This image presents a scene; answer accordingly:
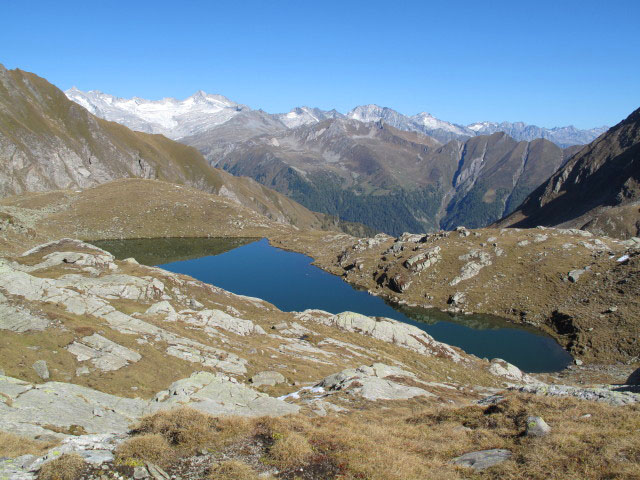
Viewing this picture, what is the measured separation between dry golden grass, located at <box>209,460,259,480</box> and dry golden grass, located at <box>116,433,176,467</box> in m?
2.08

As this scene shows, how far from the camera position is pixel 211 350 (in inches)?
1366

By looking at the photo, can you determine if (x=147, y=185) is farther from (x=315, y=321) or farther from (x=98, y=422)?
(x=98, y=422)

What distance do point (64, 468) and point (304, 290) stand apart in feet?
289

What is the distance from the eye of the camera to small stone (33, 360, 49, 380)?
23250mm

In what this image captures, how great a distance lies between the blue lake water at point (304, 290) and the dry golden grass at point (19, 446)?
6426 centimetres

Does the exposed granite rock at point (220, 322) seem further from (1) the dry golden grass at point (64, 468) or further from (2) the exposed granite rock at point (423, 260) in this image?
(2) the exposed granite rock at point (423, 260)

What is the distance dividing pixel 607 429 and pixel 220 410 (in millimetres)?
19197

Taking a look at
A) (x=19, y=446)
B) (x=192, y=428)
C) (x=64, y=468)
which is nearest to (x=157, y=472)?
(x=64, y=468)

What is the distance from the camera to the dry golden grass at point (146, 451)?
14375 millimetres

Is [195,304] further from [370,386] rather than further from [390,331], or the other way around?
[390,331]

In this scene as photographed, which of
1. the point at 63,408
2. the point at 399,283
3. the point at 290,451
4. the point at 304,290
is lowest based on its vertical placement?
the point at 63,408

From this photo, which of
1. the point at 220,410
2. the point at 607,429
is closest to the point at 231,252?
the point at 220,410

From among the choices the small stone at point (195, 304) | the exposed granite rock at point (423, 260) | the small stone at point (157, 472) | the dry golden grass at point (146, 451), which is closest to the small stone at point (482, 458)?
the small stone at point (157, 472)

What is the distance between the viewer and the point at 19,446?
1456 centimetres
